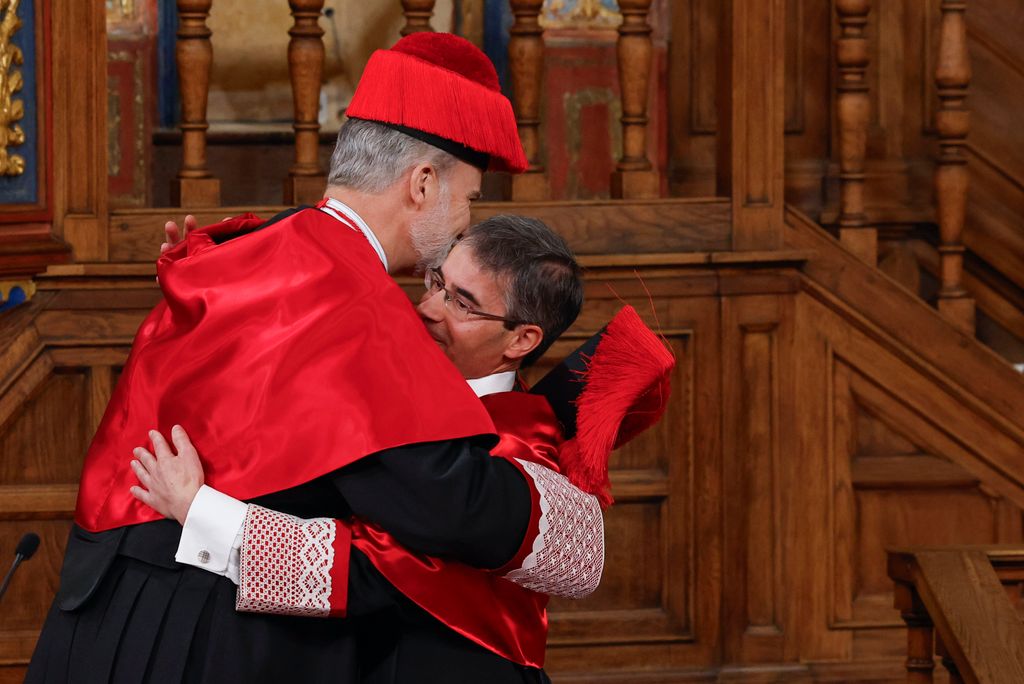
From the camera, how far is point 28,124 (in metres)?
3.87

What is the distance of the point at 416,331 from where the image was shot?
2.13 m

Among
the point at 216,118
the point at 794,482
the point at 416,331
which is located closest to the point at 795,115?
the point at 794,482

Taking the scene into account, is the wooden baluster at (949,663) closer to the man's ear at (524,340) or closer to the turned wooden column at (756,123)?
the man's ear at (524,340)

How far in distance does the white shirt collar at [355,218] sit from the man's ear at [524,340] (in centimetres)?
25

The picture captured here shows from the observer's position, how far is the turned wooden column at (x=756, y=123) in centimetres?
421

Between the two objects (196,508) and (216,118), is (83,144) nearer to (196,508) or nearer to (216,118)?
(216,118)

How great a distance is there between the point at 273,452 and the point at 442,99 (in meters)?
0.65

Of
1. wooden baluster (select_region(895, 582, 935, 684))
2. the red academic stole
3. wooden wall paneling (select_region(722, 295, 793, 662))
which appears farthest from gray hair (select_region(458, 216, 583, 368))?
wooden wall paneling (select_region(722, 295, 793, 662))

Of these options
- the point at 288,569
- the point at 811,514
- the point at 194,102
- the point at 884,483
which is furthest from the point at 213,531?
the point at 884,483

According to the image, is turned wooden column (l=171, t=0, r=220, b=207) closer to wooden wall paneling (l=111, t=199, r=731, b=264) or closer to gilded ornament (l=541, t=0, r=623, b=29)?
wooden wall paneling (l=111, t=199, r=731, b=264)

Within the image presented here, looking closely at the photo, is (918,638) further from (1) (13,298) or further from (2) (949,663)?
(1) (13,298)

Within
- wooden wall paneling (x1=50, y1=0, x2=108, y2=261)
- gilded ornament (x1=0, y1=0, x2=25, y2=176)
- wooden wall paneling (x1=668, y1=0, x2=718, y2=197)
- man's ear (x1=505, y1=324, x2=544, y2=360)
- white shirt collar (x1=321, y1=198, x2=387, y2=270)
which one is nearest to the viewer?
white shirt collar (x1=321, y1=198, x2=387, y2=270)

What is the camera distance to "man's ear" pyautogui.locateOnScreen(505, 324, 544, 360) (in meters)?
2.38

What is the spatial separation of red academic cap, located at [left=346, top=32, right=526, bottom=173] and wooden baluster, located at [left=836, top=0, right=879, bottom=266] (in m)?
2.26
